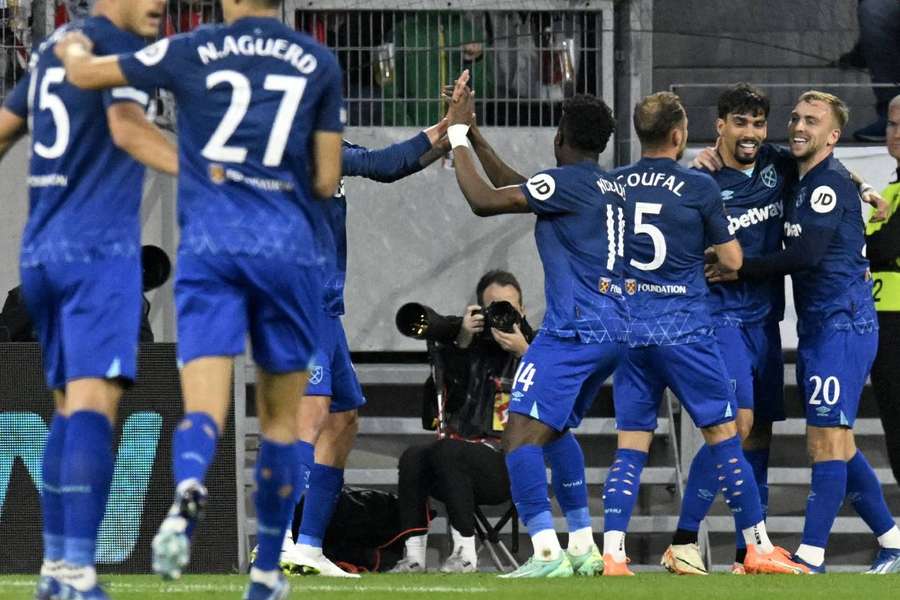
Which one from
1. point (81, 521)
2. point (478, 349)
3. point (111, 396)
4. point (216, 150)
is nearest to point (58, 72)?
point (216, 150)

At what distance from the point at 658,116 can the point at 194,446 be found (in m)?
3.74

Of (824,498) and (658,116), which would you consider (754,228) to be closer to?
(658,116)

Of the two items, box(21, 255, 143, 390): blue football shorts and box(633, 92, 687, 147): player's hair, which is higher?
box(633, 92, 687, 147): player's hair

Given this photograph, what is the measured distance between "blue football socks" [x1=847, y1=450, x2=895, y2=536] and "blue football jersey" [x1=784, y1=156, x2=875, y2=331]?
759 millimetres

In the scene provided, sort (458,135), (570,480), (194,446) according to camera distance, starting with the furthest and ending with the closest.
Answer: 1. (570,480)
2. (458,135)
3. (194,446)

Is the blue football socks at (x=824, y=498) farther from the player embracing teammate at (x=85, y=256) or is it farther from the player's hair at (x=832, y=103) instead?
the player embracing teammate at (x=85, y=256)

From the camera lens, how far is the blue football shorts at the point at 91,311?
5.23 meters

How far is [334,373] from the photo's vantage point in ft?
27.3

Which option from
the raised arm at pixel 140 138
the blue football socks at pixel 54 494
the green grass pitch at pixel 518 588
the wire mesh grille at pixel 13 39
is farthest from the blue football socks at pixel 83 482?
the wire mesh grille at pixel 13 39

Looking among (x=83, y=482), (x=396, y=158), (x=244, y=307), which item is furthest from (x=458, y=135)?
(x=83, y=482)

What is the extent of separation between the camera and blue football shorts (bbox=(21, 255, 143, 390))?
17.1ft

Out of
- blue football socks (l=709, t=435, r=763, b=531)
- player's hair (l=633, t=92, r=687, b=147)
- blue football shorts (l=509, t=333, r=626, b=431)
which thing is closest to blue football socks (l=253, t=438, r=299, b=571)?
blue football shorts (l=509, t=333, r=626, b=431)

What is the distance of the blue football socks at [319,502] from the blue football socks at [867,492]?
2.55m

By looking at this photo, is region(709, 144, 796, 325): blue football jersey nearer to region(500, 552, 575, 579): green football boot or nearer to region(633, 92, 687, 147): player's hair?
region(633, 92, 687, 147): player's hair
